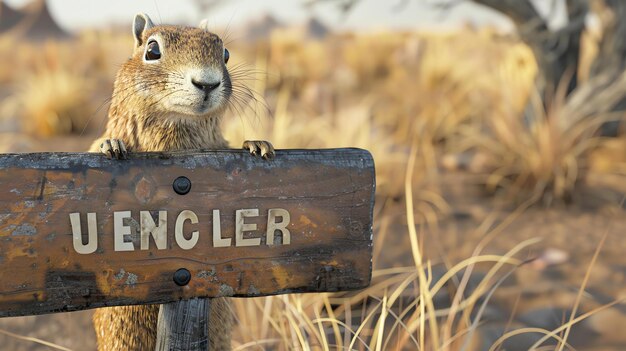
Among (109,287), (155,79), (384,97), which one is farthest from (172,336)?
(384,97)

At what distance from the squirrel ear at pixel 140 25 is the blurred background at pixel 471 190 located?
0.92 feet

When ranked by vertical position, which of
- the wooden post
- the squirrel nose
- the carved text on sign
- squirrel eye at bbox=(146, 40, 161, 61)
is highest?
squirrel eye at bbox=(146, 40, 161, 61)

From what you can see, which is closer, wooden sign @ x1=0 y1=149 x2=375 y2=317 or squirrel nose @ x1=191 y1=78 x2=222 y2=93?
wooden sign @ x1=0 y1=149 x2=375 y2=317

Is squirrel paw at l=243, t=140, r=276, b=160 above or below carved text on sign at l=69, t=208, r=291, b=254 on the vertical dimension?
above

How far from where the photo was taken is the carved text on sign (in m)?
1.57

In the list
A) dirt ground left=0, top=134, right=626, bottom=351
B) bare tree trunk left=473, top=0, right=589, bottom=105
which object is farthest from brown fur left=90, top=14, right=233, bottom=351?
bare tree trunk left=473, top=0, right=589, bottom=105

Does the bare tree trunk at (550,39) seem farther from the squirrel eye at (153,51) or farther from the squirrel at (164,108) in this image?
the squirrel eye at (153,51)

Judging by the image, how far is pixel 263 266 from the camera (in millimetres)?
1701

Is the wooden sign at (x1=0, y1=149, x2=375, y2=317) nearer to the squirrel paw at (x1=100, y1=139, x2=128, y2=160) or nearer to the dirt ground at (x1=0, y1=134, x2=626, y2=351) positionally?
the squirrel paw at (x1=100, y1=139, x2=128, y2=160)

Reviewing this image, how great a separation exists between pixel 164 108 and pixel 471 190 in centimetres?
350

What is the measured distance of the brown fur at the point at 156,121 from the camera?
5.69 ft

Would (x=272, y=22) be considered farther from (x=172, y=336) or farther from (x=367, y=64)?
(x=172, y=336)

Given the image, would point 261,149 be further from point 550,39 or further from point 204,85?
point 550,39

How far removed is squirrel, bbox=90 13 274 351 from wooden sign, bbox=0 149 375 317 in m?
0.10
